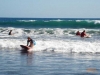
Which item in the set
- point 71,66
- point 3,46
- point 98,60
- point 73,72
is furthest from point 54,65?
point 3,46

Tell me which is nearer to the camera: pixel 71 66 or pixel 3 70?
pixel 3 70

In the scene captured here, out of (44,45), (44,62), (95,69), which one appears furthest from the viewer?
(44,45)

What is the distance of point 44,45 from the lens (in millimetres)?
23047

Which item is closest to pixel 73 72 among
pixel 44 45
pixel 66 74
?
pixel 66 74

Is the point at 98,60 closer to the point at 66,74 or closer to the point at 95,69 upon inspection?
the point at 95,69

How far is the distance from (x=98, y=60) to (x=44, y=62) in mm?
2737

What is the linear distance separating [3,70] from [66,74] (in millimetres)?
2486

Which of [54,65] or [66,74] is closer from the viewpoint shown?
[66,74]

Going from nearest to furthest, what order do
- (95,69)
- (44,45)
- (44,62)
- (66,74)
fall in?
1. (66,74)
2. (95,69)
3. (44,62)
4. (44,45)

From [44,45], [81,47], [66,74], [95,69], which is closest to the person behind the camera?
[66,74]

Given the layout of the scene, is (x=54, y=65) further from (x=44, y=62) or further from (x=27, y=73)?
(x=27, y=73)

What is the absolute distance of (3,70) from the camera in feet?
41.5

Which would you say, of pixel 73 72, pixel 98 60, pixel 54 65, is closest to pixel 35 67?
pixel 54 65

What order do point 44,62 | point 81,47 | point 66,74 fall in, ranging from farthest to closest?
point 81,47, point 44,62, point 66,74
